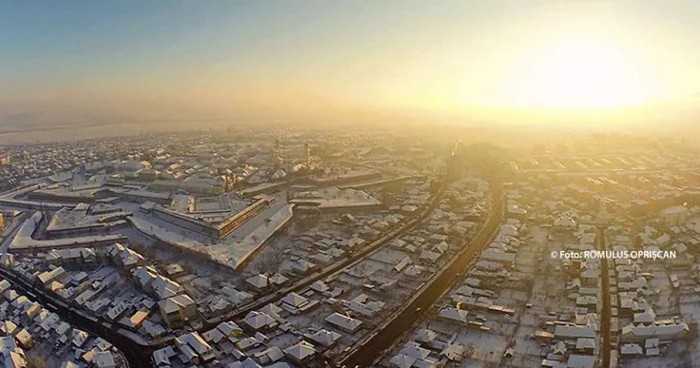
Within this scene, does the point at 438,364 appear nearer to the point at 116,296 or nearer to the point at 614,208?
the point at 116,296

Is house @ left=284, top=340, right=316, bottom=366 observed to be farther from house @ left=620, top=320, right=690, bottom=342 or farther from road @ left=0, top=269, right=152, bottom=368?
house @ left=620, top=320, right=690, bottom=342

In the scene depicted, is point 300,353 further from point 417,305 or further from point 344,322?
point 417,305

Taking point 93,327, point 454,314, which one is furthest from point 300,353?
point 93,327

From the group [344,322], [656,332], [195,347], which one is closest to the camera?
[656,332]

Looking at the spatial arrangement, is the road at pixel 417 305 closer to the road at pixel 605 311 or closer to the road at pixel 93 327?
the road at pixel 605 311

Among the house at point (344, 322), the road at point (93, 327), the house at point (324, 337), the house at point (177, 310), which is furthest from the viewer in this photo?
the house at point (177, 310)

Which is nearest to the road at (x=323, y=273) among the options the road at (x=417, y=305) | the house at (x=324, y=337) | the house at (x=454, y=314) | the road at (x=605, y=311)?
the house at (x=324, y=337)

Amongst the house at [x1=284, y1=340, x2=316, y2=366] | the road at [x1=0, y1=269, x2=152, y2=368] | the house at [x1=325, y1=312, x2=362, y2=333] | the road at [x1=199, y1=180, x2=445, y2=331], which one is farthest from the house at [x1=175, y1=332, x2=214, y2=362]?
the house at [x1=325, y1=312, x2=362, y2=333]

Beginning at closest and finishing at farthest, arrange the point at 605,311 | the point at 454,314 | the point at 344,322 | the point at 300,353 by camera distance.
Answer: the point at 300,353
the point at 344,322
the point at 454,314
the point at 605,311
